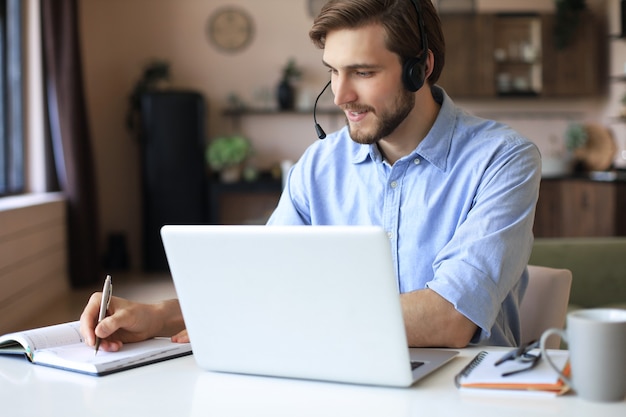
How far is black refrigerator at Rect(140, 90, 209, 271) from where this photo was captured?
7312mm

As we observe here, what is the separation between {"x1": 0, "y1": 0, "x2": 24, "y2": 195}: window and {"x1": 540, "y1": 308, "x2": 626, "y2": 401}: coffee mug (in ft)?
17.0

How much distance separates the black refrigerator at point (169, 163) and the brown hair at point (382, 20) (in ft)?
18.5

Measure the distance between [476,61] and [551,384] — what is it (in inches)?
277

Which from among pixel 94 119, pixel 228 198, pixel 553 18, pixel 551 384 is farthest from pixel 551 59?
pixel 551 384

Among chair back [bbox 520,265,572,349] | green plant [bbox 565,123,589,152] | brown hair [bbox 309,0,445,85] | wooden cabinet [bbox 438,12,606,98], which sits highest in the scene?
wooden cabinet [bbox 438,12,606,98]

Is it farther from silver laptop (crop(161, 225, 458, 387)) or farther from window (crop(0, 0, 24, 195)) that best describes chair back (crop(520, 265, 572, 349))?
window (crop(0, 0, 24, 195))

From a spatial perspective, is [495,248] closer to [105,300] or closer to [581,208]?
[105,300]

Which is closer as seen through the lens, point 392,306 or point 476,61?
point 392,306

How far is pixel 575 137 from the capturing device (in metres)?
7.73

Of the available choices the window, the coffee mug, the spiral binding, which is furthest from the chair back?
the window

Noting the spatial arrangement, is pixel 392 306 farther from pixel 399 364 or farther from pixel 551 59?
pixel 551 59

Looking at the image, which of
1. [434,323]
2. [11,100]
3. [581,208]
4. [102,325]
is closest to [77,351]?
[102,325]

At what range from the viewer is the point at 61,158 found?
6.38m

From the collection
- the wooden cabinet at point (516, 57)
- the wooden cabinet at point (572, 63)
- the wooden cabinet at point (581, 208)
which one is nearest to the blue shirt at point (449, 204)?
the wooden cabinet at point (581, 208)
